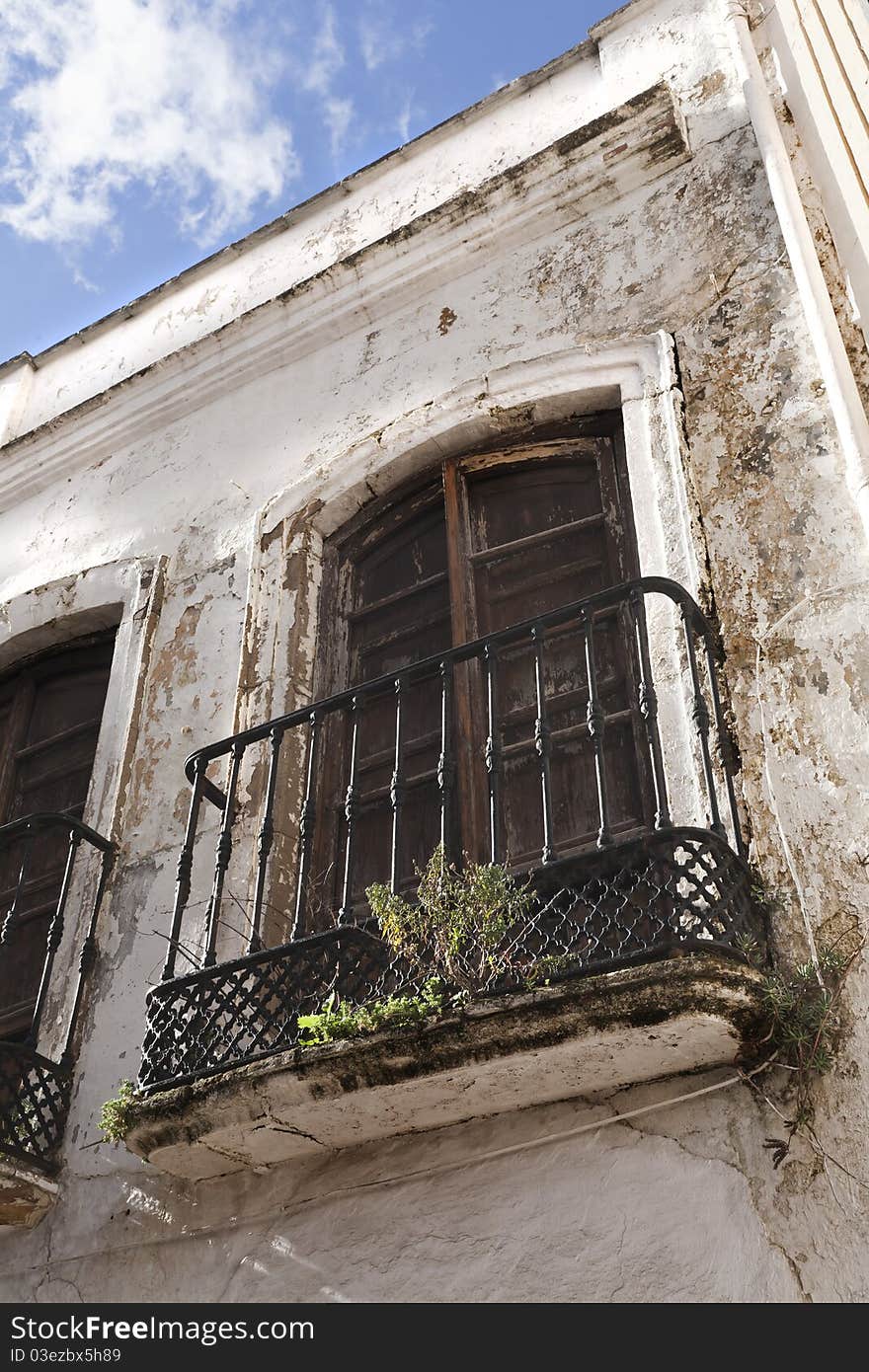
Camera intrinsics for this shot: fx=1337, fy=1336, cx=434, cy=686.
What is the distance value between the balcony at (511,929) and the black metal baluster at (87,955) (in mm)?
367

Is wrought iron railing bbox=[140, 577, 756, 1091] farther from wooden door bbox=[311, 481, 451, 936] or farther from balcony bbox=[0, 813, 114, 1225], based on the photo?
balcony bbox=[0, 813, 114, 1225]

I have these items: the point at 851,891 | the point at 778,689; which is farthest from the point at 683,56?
the point at 851,891

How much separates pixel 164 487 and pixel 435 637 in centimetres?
178

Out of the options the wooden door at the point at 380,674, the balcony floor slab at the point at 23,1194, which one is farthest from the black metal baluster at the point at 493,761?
the balcony floor slab at the point at 23,1194

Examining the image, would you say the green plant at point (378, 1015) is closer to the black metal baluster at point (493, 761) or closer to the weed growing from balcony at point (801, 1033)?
the black metal baluster at point (493, 761)

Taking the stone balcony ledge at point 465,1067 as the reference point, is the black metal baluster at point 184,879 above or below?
above

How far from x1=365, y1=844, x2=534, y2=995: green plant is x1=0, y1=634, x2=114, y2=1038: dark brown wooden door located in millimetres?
1814

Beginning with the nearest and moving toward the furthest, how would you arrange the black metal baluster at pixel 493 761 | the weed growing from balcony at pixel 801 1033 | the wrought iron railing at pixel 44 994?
the weed growing from balcony at pixel 801 1033 < the black metal baluster at pixel 493 761 < the wrought iron railing at pixel 44 994

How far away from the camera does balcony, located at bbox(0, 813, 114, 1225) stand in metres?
3.99

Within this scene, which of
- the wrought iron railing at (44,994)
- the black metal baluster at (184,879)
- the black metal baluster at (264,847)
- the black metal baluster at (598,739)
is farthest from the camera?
the wrought iron railing at (44,994)

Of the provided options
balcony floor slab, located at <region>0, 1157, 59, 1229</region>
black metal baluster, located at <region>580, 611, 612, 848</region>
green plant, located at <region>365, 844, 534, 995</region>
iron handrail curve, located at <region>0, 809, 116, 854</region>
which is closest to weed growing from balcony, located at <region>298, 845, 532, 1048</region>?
→ green plant, located at <region>365, 844, 534, 995</region>

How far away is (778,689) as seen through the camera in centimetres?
373

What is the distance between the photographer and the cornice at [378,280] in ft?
17.7

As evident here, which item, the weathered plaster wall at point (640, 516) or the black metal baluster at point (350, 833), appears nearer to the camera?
the weathered plaster wall at point (640, 516)
